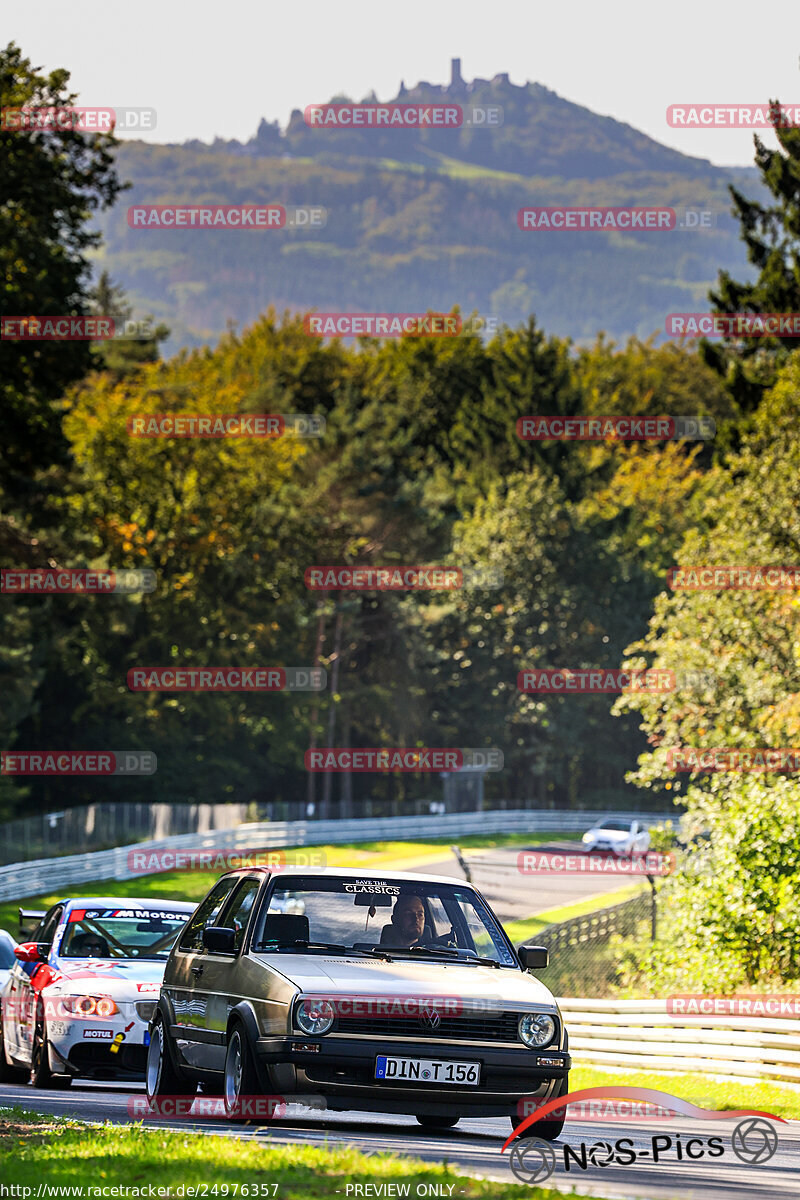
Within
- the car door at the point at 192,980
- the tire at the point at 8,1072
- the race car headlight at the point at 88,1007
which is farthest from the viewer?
the tire at the point at 8,1072

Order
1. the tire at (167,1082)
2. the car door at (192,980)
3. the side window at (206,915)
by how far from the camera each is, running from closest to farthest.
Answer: the car door at (192,980), the tire at (167,1082), the side window at (206,915)

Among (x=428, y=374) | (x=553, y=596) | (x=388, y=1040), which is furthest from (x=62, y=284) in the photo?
(x=428, y=374)

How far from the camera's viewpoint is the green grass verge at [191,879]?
128ft

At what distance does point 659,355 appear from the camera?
88625 mm

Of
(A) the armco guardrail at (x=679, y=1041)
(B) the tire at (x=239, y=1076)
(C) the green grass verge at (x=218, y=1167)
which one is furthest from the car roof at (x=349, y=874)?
(A) the armco guardrail at (x=679, y=1041)

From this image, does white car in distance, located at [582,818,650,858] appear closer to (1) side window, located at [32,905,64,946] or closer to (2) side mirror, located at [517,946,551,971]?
(1) side window, located at [32,905,64,946]

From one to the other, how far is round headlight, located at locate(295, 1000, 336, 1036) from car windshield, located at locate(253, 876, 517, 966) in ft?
2.53

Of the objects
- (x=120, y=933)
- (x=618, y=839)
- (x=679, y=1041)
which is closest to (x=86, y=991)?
(x=120, y=933)

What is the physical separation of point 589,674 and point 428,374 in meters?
18.4

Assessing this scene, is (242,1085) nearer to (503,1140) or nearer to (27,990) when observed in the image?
(503,1140)

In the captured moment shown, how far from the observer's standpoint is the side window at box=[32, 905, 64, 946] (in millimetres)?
14062

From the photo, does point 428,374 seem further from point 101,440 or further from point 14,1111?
point 14,1111

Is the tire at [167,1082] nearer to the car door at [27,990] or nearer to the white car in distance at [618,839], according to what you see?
the car door at [27,990]

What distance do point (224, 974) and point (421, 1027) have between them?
4.98 feet
